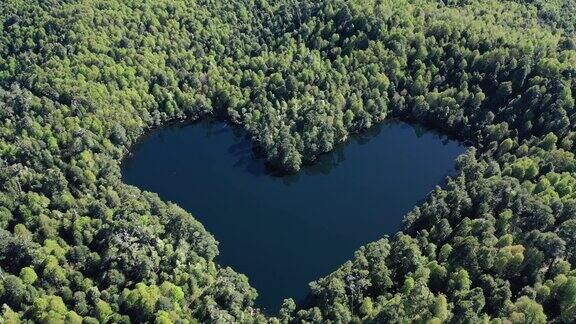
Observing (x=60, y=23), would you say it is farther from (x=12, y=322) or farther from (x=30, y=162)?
(x=12, y=322)

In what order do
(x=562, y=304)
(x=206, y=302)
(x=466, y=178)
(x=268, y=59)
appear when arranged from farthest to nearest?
(x=268, y=59), (x=466, y=178), (x=206, y=302), (x=562, y=304)

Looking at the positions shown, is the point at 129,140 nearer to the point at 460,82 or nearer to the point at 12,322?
the point at 12,322

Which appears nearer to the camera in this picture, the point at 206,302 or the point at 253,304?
the point at 206,302

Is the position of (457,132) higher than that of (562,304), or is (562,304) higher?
(457,132)

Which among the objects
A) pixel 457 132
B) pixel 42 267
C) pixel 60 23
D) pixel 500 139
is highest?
pixel 60 23

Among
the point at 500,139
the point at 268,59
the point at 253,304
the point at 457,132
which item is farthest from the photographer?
the point at 268,59

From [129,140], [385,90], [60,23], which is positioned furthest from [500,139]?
[60,23]
